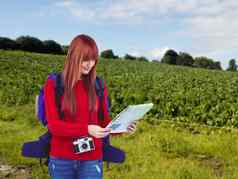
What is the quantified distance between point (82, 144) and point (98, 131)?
19 cm

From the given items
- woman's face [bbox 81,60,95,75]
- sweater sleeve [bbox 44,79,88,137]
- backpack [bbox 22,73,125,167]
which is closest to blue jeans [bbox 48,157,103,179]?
backpack [bbox 22,73,125,167]

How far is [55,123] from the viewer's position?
3395 millimetres

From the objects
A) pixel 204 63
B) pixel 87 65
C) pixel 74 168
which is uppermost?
pixel 204 63

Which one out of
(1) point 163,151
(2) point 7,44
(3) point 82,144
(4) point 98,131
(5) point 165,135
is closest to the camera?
(4) point 98,131

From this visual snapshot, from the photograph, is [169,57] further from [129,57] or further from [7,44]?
[7,44]

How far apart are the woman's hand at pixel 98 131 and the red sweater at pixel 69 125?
4 cm

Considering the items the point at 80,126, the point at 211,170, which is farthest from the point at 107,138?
the point at 211,170

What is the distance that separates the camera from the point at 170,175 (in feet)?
21.4

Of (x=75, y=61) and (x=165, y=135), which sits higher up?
(x=75, y=61)

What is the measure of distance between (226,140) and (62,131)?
19.1ft

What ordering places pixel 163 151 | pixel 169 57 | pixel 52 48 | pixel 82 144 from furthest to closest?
pixel 169 57
pixel 52 48
pixel 163 151
pixel 82 144

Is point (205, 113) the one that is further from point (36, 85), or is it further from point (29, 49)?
point (29, 49)

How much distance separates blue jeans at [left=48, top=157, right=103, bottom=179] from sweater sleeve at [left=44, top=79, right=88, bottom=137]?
23 centimetres

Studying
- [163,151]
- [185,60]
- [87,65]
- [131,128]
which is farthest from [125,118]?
[185,60]
